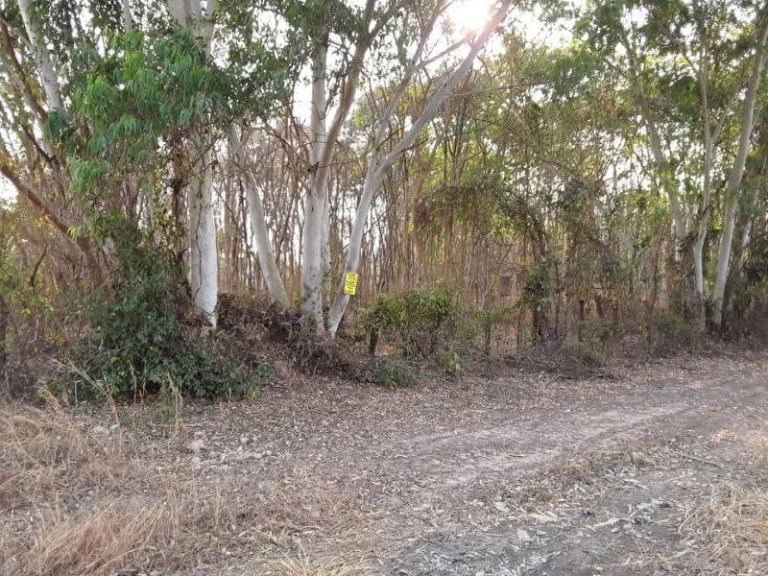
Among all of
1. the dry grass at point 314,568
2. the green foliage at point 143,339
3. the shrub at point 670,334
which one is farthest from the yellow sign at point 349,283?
the shrub at point 670,334

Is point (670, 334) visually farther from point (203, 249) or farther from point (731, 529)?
point (203, 249)

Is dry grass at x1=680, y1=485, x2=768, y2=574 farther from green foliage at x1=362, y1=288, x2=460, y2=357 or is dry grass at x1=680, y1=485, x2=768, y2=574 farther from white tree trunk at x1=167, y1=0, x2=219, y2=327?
white tree trunk at x1=167, y1=0, x2=219, y2=327

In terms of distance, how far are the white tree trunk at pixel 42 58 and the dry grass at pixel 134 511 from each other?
151 inches

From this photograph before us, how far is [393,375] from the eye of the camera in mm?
8461

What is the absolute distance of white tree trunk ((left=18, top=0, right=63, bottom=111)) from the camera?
22.8 ft

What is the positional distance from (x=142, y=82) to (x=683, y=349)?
1110 cm

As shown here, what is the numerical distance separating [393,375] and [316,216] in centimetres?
257

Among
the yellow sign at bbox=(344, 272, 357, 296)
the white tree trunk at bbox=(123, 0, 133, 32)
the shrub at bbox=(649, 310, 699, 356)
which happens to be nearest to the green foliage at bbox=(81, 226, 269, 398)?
the yellow sign at bbox=(344, 272, 357, 296)

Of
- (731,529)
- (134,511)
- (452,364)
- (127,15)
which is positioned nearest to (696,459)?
(731,529)

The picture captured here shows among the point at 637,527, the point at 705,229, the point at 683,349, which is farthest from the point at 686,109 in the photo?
the point at 637,527

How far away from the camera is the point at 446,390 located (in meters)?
8.41

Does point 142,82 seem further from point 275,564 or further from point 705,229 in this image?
point 705,229

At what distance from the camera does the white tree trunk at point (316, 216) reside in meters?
8.50

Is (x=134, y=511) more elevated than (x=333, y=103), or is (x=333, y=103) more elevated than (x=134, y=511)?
(x=333, y=103)
